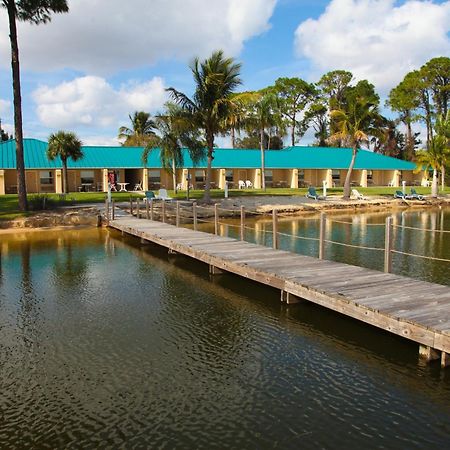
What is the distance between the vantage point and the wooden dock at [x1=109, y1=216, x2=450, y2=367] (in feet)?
21.0

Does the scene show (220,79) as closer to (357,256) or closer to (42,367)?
(357,256)

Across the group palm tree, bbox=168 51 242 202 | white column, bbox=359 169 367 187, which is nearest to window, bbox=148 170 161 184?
palm tree, bbox=168 51 242 202

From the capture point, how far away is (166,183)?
144ft

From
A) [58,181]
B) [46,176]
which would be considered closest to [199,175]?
[58,181]

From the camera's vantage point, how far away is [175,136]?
31.4 meters

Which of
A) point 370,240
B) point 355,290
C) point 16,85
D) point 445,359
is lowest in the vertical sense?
point 370,240

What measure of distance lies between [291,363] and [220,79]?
23.6 metres

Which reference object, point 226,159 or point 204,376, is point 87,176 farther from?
point 204,376

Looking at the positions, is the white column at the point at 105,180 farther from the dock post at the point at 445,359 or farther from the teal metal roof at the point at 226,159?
the dock post at the point at 445,359

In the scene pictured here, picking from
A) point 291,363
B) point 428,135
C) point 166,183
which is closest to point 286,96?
point 428,135

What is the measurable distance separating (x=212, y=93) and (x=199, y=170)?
17156mm

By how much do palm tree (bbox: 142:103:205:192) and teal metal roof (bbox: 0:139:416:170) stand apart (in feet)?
28.6

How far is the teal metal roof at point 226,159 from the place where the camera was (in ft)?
128

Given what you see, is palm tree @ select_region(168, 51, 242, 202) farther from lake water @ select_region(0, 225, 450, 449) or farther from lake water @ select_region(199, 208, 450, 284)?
lake water @ select_region(0, 225, 450, 449)
